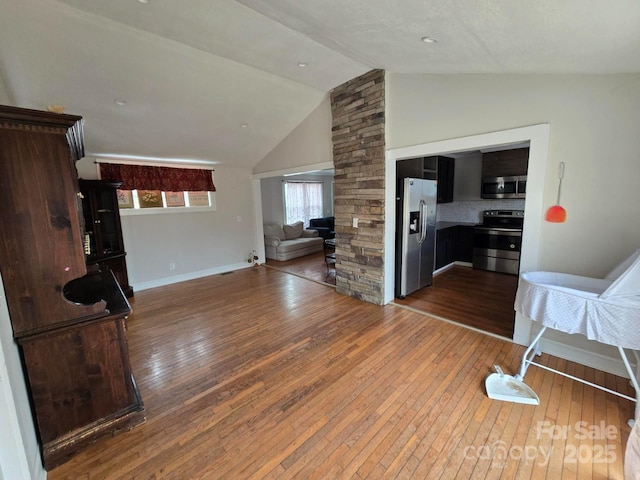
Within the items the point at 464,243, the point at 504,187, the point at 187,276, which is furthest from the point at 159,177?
the point at 504,187

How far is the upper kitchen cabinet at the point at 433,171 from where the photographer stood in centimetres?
393

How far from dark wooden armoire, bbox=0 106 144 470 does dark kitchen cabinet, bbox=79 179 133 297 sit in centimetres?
263

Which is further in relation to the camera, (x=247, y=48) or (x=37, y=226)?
(x=247, y=48)

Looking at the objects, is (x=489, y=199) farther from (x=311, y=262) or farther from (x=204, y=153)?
A: (x=204, y=153)

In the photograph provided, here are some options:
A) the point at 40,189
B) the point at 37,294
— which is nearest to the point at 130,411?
the point at 37,294

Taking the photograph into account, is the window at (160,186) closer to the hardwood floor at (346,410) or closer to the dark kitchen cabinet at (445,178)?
the hardwood floor at (346,410)

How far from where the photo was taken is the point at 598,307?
5.63 ft

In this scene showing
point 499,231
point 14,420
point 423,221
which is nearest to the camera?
point 14,420

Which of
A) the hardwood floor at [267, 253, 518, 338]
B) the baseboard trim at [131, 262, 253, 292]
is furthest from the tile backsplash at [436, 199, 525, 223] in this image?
the baseboard trim at [131, 262, 253, 292]

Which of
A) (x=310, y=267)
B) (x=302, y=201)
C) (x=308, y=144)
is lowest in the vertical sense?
(x=310, y=267)

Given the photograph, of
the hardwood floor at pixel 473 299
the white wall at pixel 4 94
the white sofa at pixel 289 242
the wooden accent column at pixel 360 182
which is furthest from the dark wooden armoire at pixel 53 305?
the white sofa at pixel 289 242

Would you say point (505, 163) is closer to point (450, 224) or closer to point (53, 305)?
point (450, 224)

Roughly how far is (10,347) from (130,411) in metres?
0.85

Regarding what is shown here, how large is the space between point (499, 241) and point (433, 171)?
1.96 metres
